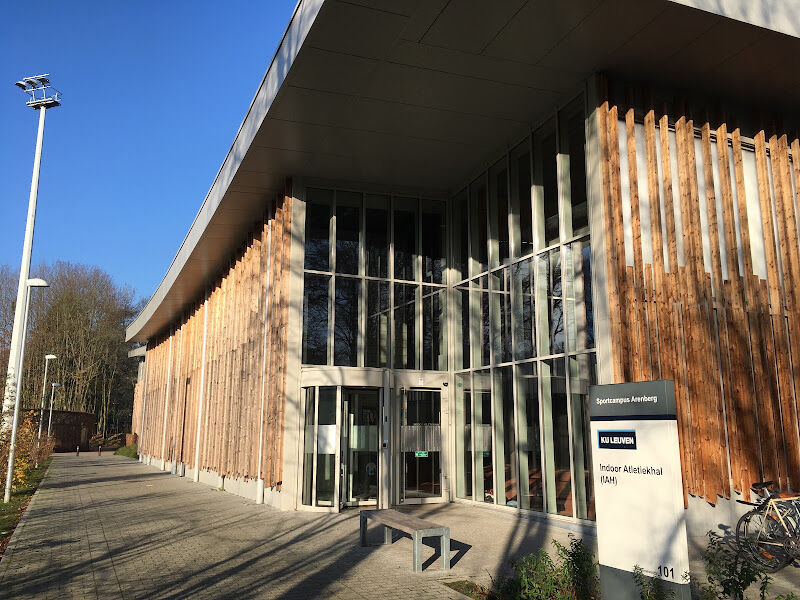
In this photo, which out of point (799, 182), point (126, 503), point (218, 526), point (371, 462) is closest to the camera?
point (218, 526)

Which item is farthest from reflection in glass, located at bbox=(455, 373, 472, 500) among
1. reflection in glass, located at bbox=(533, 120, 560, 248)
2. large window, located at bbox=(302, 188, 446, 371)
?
reflection in glass, located at bbox=(533, 120, 560, 248)

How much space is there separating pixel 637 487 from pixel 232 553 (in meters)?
6.05

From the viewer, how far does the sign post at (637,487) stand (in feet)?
15.8

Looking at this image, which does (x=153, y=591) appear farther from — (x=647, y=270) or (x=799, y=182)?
(x=799, y=182)

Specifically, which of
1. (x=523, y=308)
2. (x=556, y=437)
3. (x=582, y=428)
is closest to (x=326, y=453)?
(x=556, y=437)

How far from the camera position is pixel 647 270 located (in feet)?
33.7

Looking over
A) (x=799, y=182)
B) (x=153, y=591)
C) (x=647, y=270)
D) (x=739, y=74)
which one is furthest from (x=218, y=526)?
(x=799, y=182)

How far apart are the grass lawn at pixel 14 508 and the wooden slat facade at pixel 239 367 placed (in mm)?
4850

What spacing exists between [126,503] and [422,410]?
7384mm

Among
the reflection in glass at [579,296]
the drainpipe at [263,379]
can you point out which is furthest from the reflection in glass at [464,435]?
the drainpipe at [263,379]

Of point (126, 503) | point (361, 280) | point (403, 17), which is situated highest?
point (403, 17)

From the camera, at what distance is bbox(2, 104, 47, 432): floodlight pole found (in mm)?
15844

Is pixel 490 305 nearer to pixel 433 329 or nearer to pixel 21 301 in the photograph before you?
pixel 433 329

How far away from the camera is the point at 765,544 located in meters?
7.91
